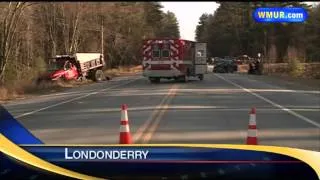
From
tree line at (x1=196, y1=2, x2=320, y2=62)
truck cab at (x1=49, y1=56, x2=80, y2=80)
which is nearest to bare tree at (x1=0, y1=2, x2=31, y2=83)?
truck cab at (x1=49, y1=56, x2=80, y2=80)

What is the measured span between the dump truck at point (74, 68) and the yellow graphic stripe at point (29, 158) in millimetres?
38591

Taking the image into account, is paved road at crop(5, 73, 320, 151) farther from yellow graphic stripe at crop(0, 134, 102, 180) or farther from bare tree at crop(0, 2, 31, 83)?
bare tree at crop(0, 2, 31, 83)

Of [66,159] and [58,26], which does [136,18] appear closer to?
[58,26]

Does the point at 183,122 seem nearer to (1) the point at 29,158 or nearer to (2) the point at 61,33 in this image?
(1) the point at 29,158

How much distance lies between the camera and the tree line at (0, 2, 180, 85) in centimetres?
3981

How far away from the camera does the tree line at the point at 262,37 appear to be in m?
88.0

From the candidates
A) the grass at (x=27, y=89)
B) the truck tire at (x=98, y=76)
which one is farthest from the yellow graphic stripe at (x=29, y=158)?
the truck tire at (x=98, y=76)

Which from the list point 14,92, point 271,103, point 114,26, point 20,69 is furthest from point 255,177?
point 114,26

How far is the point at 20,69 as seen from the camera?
48875 mm

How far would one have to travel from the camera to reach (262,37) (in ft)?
373

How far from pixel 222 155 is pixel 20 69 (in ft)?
153

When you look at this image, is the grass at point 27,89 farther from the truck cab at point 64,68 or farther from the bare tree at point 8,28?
the bare tree at point 8,28

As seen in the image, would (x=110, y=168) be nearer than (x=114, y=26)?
Yes

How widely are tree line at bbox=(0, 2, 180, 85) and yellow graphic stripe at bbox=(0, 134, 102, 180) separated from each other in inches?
413
